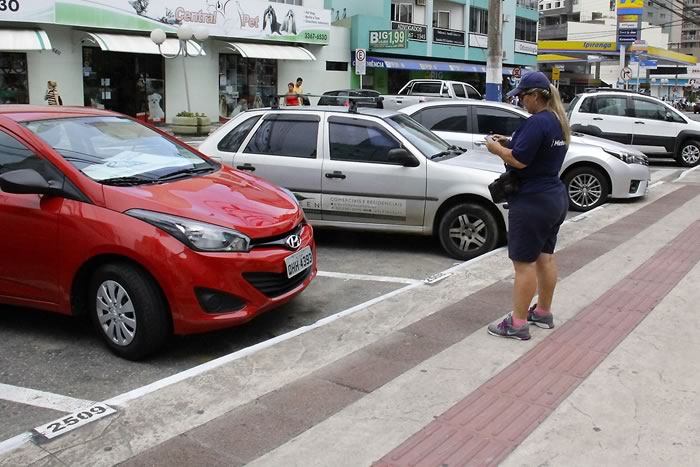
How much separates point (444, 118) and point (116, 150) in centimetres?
617

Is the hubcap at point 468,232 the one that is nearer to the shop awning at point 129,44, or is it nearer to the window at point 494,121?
the window at point 494,121

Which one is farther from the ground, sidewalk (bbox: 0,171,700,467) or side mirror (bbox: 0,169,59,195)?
side mirror (bbox: 0,169,59,195)

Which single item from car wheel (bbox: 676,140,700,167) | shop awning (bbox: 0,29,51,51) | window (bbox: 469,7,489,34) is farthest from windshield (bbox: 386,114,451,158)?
window (bbox: 469,7,489,34)

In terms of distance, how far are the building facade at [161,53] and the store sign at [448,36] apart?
29.2 ft

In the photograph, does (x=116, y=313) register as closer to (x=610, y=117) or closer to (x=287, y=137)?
(x=287, y=137)

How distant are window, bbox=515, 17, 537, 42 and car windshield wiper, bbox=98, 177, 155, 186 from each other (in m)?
49.9

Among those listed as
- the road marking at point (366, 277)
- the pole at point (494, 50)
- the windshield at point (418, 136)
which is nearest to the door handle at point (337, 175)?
the windshield at point (418, 136)

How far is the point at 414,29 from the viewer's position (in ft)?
128

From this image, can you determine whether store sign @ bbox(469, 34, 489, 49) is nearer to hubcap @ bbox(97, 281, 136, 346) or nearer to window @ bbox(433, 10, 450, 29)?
window @ bbox(433, 10, 450, 29)

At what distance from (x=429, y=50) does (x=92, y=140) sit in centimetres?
3765

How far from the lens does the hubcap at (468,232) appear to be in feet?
23.4

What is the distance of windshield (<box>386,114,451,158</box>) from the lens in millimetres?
7355

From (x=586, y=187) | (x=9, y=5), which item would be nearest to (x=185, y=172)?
(x=586, y=187)

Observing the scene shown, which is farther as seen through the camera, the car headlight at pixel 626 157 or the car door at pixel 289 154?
the car headlight at pixel 626 157
